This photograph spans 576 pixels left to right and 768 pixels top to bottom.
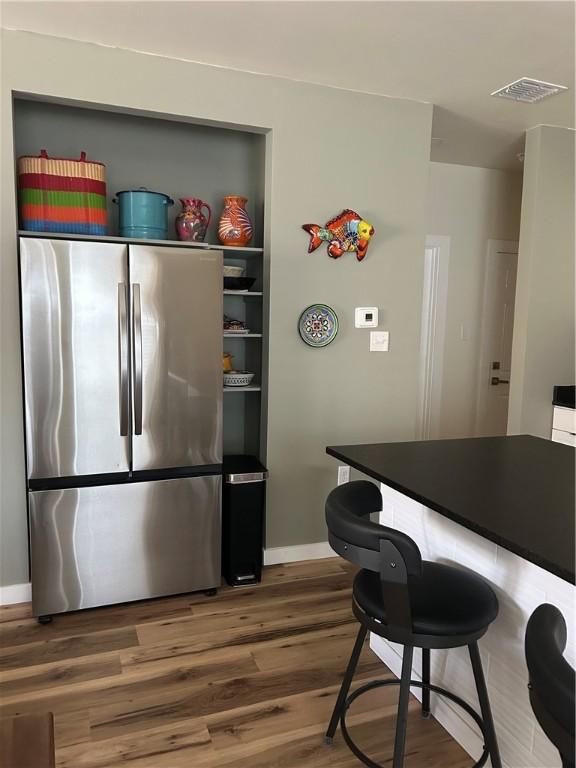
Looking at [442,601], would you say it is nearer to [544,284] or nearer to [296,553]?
[296,553]

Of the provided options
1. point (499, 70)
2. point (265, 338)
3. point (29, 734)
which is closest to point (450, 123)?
point (499, 70)

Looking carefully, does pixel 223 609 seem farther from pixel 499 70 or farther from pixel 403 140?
pixel 499 70

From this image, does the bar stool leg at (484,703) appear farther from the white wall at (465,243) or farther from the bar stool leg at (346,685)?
the white wall at (465,243)

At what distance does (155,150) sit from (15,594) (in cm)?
249

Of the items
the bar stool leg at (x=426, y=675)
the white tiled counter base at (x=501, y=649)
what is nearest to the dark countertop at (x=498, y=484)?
the white tiled counter base at (x=501, y=649)

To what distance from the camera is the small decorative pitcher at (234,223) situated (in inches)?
126

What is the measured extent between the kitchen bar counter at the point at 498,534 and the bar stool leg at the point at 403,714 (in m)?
0.38

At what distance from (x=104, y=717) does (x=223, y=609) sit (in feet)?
2.84

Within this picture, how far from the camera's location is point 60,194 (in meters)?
2.75

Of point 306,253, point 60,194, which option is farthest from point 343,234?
point 60,194

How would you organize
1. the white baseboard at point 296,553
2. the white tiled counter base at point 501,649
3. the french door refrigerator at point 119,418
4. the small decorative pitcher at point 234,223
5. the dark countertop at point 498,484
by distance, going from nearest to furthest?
the dark countertop at point 498,484, the white tiled counter base at point 501,649, the french door refrigerator at point 119,418, the small decorative pitcher at point 234,223, the white baseboard at point 296,553

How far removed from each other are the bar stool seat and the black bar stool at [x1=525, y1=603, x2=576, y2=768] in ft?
1.65

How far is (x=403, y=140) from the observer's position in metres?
3.36

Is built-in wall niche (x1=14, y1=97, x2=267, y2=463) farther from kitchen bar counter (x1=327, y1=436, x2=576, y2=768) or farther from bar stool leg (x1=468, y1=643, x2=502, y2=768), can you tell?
bar stool leg (x1=468, y1=643, x2=502, y2=768)
